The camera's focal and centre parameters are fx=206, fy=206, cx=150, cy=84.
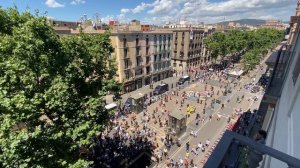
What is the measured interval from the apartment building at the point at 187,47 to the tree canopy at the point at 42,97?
1990 inches

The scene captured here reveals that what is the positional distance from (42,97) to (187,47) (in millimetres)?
54945

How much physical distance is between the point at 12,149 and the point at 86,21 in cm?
5026

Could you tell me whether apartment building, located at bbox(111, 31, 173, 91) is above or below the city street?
above

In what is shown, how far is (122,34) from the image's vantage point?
131 feet

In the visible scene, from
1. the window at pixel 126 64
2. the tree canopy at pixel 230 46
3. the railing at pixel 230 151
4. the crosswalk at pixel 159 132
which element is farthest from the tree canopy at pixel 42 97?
the tree canopy at pixel 230 46

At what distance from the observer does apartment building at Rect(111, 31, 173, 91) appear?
40.9 metres

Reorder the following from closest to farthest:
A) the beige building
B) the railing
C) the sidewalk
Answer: the railing
the sidewalk
the beige building

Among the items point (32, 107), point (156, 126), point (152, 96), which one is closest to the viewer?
point (32, 107)

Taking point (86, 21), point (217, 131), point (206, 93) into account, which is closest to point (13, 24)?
point (217, 131)

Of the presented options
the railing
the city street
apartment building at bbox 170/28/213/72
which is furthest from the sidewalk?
the railing

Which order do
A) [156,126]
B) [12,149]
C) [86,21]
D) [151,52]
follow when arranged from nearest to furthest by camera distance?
1. [12,149]
2. [156,126]
3. [151,52]
4. [86,21]

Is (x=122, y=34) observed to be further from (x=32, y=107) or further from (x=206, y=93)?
(x=32, y=107)

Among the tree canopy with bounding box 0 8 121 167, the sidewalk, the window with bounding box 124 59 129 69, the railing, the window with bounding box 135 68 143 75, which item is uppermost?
the railing

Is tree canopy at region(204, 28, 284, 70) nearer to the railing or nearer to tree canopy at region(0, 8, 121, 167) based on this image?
tree canopy at region(0, 8, 121, 167)
